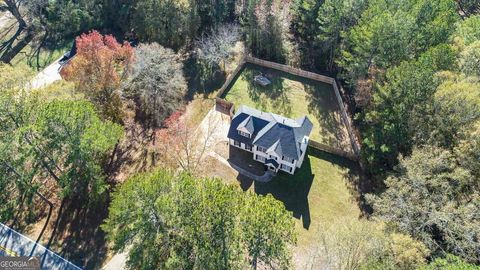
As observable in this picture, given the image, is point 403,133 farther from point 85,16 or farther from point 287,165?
point 85,16

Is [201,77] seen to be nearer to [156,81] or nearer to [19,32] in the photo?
[156,81]

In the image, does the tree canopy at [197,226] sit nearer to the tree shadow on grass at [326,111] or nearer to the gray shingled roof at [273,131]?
the gray shingled roof at [273,131]

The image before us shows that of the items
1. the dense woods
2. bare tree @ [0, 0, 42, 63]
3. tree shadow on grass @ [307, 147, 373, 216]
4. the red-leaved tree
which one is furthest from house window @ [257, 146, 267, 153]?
bare tree @ [0, 0, 42, 63]

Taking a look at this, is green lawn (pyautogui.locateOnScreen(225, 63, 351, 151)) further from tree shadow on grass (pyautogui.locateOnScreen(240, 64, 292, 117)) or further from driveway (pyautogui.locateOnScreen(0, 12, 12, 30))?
driveway (pyautogui.locateOnScreen(0, 12, 12, 30))

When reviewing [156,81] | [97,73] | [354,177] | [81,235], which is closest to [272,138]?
[354,177]

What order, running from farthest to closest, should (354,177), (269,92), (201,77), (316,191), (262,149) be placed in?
(201,77) < (269,92) < (354,177) < (262,149) < (316,191)
